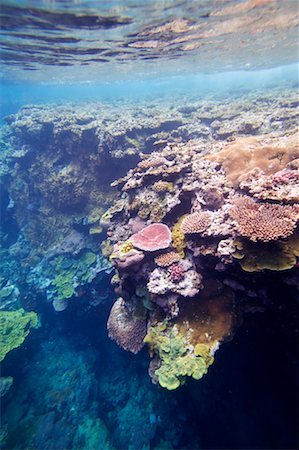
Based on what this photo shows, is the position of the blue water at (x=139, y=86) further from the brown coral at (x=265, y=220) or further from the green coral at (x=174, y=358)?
the green coral at (x=174, y=358)

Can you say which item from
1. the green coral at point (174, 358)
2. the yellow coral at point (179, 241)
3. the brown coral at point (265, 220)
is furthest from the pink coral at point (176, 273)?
the brown coral at point (265, 220)

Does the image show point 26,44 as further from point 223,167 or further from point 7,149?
point 223,167

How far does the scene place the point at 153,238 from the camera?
Answer: 5477 mm

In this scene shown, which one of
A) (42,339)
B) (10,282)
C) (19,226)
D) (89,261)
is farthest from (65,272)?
(19,226)

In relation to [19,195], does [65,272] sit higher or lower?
lower

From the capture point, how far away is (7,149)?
16906 mm

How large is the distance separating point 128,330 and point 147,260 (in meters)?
2.17

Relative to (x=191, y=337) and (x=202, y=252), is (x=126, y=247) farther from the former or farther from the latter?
(x=191, y=337)

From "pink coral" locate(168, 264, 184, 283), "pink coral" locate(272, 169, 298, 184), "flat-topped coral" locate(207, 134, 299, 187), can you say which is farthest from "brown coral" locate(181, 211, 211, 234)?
"pink coral" locate(272, 169, 298, 184)

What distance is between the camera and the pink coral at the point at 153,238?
17.2 ft

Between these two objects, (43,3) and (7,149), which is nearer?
(43,3)

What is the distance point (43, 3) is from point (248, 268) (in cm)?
1162

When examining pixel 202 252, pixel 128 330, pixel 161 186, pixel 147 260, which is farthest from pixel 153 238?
pixel 128 330

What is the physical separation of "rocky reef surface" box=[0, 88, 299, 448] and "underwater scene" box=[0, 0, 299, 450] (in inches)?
1.5
